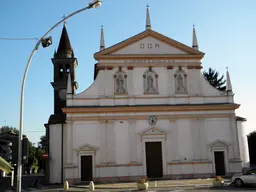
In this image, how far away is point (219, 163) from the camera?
30.1m

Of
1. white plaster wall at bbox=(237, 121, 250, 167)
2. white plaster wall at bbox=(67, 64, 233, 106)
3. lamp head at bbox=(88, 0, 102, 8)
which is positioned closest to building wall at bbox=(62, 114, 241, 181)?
white plaster wall at bbox=(237, 121, 250, 167)

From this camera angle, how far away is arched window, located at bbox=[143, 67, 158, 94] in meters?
30.9

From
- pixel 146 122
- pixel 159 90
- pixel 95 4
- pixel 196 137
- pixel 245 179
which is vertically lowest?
pixel 245 179

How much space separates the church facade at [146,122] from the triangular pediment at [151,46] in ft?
0.32

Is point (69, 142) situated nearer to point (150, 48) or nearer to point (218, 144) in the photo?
point (150, 48)

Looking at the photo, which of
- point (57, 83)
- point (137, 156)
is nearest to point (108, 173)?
point (137, 156)

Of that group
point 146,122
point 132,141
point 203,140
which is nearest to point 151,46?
point 146,122

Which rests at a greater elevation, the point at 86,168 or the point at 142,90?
the point at 142,90

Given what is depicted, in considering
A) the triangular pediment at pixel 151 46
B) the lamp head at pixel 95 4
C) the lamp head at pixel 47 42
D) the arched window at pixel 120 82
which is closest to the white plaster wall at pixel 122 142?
the arched window at pixel 120 82

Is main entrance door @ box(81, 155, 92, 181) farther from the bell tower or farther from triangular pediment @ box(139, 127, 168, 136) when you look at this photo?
the bell tower


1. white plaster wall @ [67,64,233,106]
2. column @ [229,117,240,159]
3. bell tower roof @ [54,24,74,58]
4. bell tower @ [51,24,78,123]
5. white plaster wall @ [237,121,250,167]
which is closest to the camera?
column @ [229,117,240,159]

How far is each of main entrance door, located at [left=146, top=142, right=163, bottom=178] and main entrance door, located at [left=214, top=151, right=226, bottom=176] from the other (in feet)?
17.2

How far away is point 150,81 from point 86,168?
10.2m

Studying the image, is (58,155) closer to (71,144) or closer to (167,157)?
(71,144)
